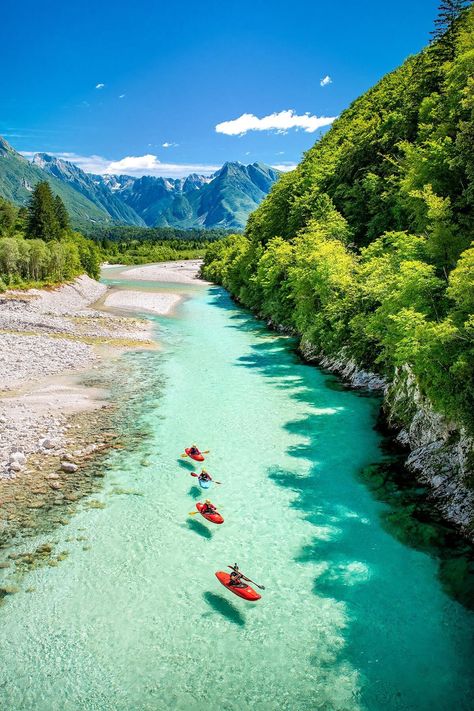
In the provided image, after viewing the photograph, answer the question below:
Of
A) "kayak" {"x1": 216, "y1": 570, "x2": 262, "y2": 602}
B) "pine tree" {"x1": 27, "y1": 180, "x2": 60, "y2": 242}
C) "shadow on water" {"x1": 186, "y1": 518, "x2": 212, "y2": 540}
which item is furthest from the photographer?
"pine tree" {"x1": 27, "y1": 180, "x2": 60, "y2": 242}

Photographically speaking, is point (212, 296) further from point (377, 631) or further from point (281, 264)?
point (377, 631)

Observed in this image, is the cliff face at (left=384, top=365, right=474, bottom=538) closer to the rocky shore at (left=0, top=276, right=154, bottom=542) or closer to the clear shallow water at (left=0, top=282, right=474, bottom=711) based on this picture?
the clear shallow water at (left=0, top=282, right=474, bottom=711)

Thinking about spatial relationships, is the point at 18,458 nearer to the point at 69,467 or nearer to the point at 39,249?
the point at 69,467

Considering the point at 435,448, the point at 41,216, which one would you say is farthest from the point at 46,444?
the point at 41,216

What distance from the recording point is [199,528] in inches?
779

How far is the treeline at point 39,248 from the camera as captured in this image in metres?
84.4

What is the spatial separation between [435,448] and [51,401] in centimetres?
2550

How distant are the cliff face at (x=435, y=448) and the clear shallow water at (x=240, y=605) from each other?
253 centimetres

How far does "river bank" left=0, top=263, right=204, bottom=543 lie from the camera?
21641mm

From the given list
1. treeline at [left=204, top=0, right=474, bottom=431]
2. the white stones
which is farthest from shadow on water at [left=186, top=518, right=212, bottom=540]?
treeline at [left=204, top=0, right=474, bottom=431]

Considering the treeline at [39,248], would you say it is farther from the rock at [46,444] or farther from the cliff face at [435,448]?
the cliff face at [435,448]

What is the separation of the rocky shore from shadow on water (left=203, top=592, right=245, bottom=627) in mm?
8607

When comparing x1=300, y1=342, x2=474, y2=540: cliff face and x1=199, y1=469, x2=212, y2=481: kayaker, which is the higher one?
x1=300, y1=342, x2=474, y2=540: cliff face

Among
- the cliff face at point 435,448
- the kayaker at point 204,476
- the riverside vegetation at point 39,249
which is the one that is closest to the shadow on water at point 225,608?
the kayaker at point 204,476
